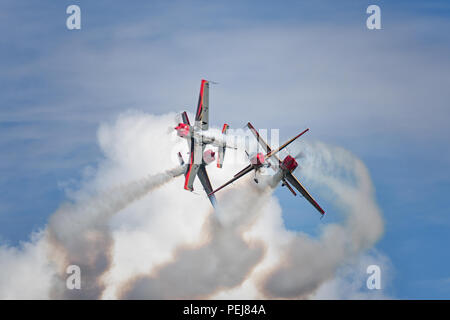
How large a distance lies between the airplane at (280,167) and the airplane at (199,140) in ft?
13.1

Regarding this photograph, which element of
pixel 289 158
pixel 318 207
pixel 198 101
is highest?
pixel 198 101

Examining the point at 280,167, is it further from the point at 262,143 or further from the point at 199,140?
the point at 199,140

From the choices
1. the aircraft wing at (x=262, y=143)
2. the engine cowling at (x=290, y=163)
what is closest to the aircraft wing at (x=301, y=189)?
the engine cowling at (x=290, y=163)

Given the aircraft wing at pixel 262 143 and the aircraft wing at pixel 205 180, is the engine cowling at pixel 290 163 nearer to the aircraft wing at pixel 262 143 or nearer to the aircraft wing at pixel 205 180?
the aircraft wing at pixel 262 143

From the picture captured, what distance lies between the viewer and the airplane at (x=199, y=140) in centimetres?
9925

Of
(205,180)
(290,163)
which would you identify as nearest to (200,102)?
(205,180)

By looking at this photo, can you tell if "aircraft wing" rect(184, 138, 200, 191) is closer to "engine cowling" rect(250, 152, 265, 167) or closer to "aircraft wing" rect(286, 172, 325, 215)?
"engine cowling" rect(250, 152, 265, 167)

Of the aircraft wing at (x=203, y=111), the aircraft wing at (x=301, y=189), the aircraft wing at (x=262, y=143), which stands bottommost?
the aircraft wing at (x=301, y=189)

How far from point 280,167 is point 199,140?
39.8 ft

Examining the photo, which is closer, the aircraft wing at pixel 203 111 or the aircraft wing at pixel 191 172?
the aircraft wing at pixel 203 111
